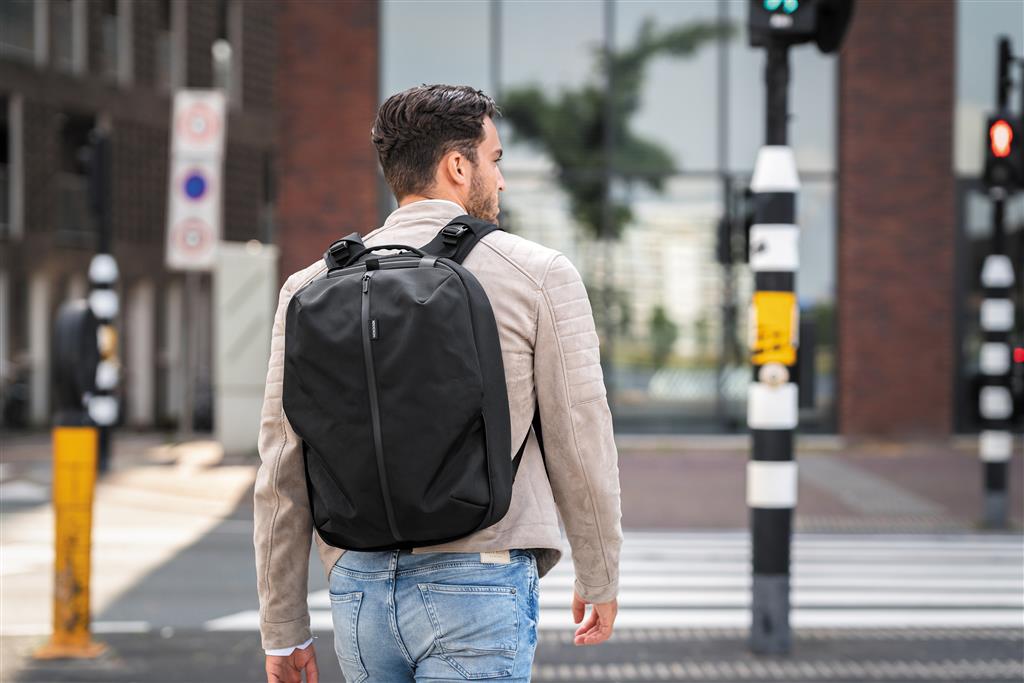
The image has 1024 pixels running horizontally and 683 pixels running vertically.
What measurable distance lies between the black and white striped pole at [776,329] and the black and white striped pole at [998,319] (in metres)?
4.32

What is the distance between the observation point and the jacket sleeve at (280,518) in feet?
7.36

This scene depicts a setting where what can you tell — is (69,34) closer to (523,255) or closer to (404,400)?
(523,255)

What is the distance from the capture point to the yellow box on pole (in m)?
5.68

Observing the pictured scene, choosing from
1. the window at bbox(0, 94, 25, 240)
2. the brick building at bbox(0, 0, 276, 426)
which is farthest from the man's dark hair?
the window at bbox(0, 94, 25, 240)

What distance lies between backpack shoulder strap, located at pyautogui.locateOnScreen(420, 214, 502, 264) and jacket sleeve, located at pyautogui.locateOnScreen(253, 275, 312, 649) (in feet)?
1.02

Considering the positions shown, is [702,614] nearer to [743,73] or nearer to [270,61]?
[743,73]

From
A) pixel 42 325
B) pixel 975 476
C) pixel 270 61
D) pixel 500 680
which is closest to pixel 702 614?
pixel 500 680

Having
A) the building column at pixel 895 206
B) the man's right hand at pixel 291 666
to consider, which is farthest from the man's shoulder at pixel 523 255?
the building column at pixel 895 206

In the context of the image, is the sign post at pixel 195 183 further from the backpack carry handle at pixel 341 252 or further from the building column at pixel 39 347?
the backpack carry handle at pixel 341 252

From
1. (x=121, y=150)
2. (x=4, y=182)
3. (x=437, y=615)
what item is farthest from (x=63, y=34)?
(x=437, y=615)

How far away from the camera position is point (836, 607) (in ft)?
23.0

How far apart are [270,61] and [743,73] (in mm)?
13522

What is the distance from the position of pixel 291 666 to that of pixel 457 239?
0.91 metres

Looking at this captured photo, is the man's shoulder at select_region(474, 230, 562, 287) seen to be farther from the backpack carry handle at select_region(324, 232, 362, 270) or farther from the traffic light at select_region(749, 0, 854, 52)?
the traffic light at select_region(749, 0, 854, 52)
